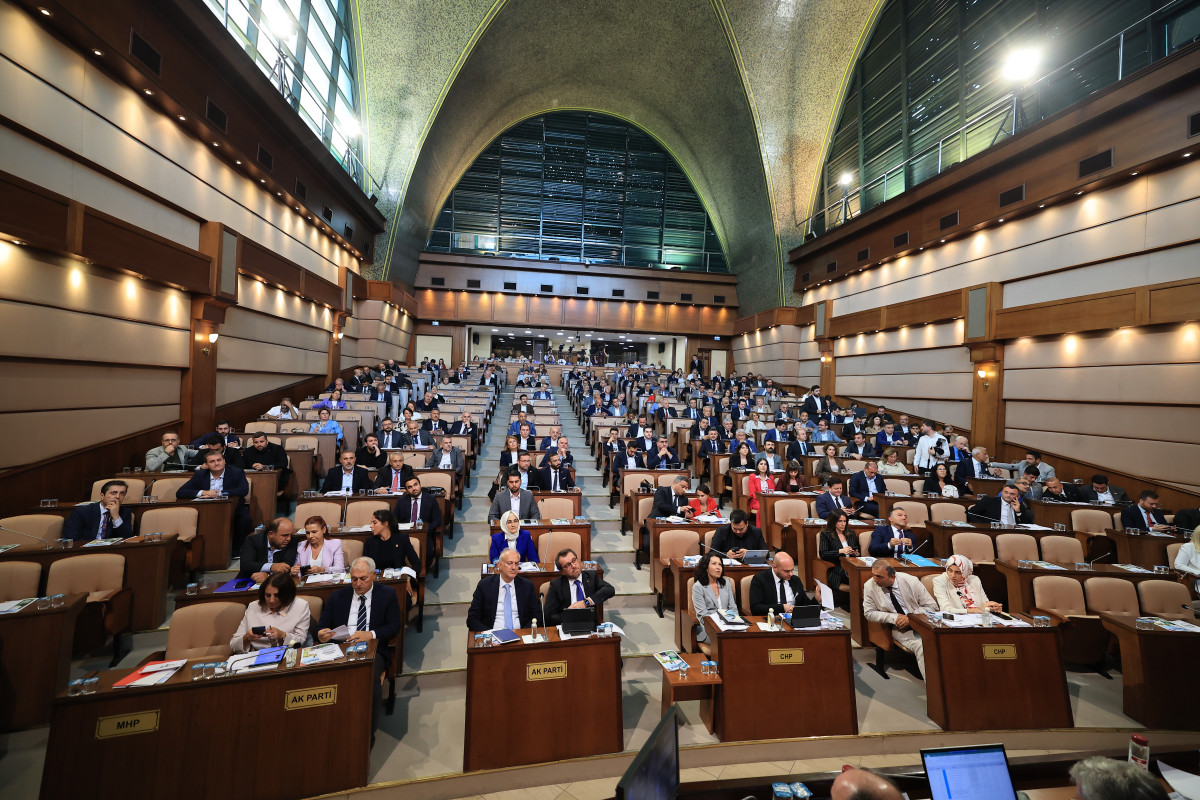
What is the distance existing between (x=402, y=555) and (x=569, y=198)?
20228 mm

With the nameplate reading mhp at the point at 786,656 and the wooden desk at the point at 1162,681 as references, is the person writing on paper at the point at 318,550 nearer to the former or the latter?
the nameplate reading mhp at the point at 786,656

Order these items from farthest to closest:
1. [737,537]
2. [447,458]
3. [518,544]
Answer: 1. [447,458]
2. [737,537]
3. [518,544]

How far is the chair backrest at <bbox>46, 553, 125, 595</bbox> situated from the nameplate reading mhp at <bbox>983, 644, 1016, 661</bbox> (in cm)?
617

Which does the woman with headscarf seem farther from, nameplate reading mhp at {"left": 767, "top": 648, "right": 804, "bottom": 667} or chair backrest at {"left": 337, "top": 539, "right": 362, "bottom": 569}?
chair backrest at {"left": 337, "top": 539, "right": 362, "bottom": 569}

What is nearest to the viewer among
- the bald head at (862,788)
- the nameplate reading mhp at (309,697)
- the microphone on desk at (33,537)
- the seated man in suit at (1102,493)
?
the bald head at (862,788)

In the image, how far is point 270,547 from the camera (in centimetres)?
419

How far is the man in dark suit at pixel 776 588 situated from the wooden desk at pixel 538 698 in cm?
143

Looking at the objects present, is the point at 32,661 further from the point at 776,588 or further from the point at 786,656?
the point at 776,588

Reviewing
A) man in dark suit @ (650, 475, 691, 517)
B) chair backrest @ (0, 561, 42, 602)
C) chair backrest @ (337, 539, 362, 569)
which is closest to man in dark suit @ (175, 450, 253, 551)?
chair backrest @ (0, 561, 42, 602)

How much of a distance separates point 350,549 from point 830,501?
4.86 metres

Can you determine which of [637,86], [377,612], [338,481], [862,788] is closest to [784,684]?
[862,788]

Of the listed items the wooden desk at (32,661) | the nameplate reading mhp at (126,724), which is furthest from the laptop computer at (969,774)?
the wooden desk at (32,661)

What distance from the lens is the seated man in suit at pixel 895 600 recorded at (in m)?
4.07

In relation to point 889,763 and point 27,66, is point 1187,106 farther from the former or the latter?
point 27,66
